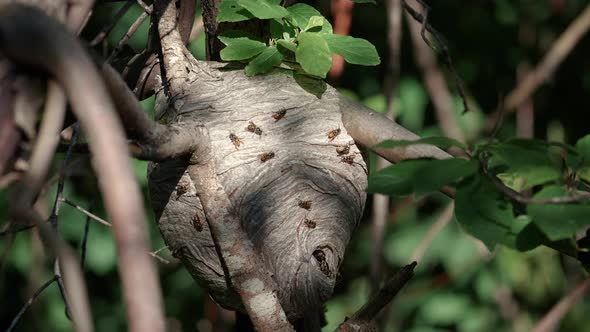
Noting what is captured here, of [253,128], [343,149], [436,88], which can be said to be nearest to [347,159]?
[343,149]

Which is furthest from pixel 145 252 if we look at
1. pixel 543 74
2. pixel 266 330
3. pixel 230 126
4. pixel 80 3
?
pixel 543 74

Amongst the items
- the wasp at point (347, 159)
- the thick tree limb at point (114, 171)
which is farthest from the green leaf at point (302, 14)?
the thick tree limb at point (114, 171)

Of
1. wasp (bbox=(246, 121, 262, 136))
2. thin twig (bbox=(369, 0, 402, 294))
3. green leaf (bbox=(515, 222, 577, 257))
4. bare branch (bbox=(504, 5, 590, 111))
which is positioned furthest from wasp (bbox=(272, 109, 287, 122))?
bare branch (bbox=(504, 5, 590, 111))

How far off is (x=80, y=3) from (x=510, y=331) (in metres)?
3.56

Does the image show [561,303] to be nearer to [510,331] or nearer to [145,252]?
[510,331]

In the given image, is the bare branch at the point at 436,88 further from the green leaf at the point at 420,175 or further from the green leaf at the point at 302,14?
the green leaf at the point at 420,175

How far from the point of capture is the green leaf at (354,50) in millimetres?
1866

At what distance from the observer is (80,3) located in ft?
3.78

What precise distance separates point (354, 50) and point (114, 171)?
1094 mm

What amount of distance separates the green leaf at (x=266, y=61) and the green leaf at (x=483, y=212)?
2.16 ft

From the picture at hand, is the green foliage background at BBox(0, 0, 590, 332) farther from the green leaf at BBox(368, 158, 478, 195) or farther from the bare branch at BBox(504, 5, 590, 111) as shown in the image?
the green leaf at BBox(368, 158, 478, 195)

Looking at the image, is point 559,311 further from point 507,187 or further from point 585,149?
point 507,187

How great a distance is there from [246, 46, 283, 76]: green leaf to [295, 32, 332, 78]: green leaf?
69 mm

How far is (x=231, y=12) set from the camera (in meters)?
1.88
